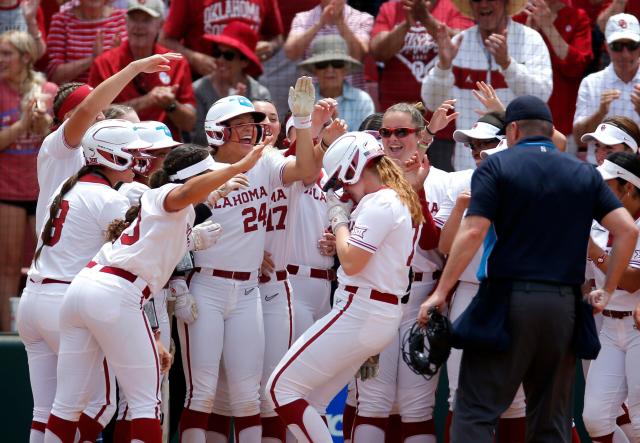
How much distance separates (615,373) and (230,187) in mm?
2408

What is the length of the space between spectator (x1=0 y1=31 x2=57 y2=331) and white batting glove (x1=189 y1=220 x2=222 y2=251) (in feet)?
8.97

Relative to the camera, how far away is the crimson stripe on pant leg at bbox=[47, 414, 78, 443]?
18.2ft

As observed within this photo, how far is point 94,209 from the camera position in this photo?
18.8 feet

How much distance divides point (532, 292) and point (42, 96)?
4463 mm

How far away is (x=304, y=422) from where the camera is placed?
5.58m

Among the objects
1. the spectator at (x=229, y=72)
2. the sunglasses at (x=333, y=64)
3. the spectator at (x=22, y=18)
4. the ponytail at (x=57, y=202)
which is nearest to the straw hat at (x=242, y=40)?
the spectator at (x=229, y=72)

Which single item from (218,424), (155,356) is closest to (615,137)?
(218,424)

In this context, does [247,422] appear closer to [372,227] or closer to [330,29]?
[372,227]

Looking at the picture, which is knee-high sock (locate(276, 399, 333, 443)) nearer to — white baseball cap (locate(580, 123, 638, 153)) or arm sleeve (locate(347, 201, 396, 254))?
arm sleeve (locate(347, 201, 396, 254))

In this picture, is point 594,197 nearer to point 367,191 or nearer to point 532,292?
point 532,292

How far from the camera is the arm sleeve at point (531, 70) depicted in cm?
802

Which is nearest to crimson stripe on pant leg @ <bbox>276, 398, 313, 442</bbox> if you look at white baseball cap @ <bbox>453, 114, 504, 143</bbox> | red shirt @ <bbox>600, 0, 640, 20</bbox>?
white baseball cap @ <bbox>453, 114, 504, 143</bbox>

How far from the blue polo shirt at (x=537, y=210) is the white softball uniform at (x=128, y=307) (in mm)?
1452

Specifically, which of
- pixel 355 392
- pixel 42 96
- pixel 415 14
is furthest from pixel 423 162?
pixel 42 96
